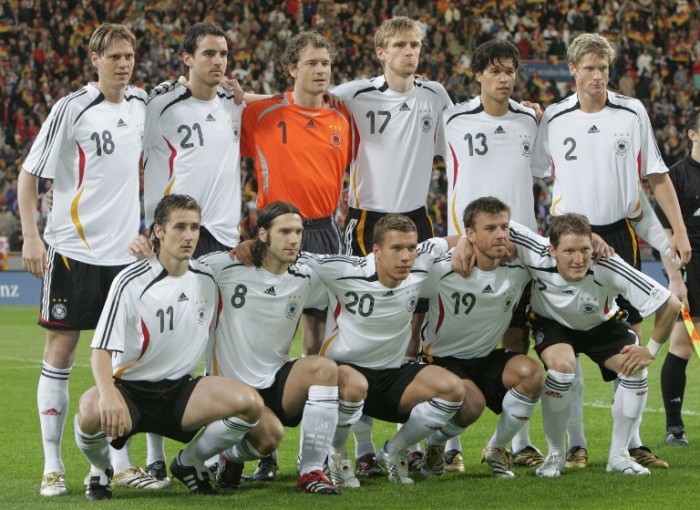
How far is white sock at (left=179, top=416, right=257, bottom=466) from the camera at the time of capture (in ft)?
18.7

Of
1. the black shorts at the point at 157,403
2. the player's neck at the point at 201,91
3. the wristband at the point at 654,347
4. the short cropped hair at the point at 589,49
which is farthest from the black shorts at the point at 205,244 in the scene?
the wristband at the point at 654,347

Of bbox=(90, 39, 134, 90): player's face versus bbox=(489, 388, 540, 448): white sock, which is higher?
bbox=(90, 39, 134, 90): player's face

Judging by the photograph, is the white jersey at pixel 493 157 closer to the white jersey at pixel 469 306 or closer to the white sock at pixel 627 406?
the white jersey at pixel 469 306

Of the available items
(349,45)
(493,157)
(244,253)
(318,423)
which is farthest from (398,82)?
(349,45)

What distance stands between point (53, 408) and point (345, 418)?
61.2 inches

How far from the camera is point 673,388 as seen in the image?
762 centimetres

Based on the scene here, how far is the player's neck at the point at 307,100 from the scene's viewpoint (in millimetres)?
6691

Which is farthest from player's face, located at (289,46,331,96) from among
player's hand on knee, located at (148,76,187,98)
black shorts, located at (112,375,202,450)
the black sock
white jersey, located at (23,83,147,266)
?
the black sock

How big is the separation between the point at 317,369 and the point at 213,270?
761 mm

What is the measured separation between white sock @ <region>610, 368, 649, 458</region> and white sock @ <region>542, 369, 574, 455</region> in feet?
→ 0.97

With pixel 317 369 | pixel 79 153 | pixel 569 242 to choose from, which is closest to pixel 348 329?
pixel 317 369

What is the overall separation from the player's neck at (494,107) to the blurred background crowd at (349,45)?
14.0m

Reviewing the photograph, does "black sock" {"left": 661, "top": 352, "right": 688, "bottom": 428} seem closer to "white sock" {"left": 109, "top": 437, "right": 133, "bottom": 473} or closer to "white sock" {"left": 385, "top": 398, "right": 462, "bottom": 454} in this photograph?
"white sock" {"left": 385, "top": 398, "right": 462, "bottom": 454}

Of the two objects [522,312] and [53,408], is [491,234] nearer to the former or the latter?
[522,312]
